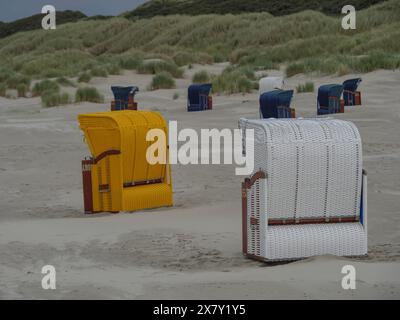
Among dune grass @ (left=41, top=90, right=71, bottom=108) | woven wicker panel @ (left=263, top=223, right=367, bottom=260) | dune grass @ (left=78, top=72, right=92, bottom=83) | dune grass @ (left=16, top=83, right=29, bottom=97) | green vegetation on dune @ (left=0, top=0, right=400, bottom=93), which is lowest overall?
woven wicker panel @ (left=263, top=223, right=367, bottom=260)

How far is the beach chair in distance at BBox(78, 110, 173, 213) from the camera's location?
11820mm

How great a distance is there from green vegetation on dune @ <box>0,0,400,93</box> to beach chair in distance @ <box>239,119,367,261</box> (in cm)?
2079

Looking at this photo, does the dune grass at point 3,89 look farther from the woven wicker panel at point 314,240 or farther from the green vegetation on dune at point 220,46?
the woven wicker panel at point 314,240

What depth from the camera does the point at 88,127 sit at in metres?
12.0

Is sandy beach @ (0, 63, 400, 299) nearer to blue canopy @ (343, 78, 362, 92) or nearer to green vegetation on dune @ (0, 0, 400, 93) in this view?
blue canopy @ (343, 78, 362, 92)

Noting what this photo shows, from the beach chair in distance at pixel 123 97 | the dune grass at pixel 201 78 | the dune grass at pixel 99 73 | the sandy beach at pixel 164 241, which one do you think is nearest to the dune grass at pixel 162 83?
the dune grass at pixel 201 78

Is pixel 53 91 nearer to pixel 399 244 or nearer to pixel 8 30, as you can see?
pixel 399 244

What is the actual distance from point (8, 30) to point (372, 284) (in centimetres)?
11254

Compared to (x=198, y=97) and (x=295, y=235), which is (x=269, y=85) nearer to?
(x=198, y=97)

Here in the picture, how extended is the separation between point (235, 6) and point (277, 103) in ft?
225

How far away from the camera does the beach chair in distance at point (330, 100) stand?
22.2 meters

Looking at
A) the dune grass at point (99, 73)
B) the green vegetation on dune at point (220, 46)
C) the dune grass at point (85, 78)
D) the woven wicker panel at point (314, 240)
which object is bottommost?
the woven wicker panel at point (314, 240)

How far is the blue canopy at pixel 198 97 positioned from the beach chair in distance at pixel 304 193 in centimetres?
1577

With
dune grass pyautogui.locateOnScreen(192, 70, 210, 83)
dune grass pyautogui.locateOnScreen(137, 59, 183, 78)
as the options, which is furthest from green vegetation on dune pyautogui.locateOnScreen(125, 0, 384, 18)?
dune grass pyautogui.locateOnScreen(192, 70, 210, 83)
